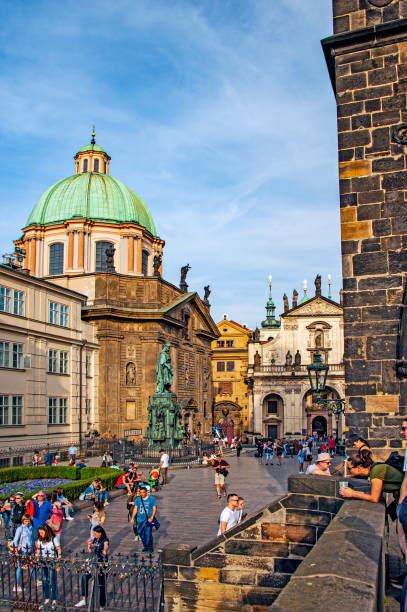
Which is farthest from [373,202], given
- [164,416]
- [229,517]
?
[164,416]

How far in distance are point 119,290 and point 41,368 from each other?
483 inches

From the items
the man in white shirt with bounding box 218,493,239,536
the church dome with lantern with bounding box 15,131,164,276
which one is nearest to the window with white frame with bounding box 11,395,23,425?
the church dome with lantern with bounding box 15,131,164,276

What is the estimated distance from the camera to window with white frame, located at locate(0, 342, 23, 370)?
3178 centimetres

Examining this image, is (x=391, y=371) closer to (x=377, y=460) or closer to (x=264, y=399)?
(x=377, y=460)

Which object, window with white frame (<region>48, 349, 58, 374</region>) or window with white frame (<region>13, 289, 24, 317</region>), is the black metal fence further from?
window with white frame (<region>48, 349, 58, 374</region>)

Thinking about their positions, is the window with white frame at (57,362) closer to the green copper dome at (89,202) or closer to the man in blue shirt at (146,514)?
the green copper dome at (89,202)

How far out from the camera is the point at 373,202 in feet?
34.2

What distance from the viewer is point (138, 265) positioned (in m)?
50.6

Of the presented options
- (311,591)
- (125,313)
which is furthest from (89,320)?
(311,591)

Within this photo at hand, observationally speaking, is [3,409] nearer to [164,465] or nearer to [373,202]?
[164,465]

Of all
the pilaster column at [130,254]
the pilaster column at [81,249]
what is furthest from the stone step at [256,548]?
the pilaster column at [130,254]

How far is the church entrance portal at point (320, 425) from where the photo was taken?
66.1 metres

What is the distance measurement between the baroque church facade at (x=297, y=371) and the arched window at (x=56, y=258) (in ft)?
89.9

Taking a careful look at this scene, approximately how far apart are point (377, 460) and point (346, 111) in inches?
249
